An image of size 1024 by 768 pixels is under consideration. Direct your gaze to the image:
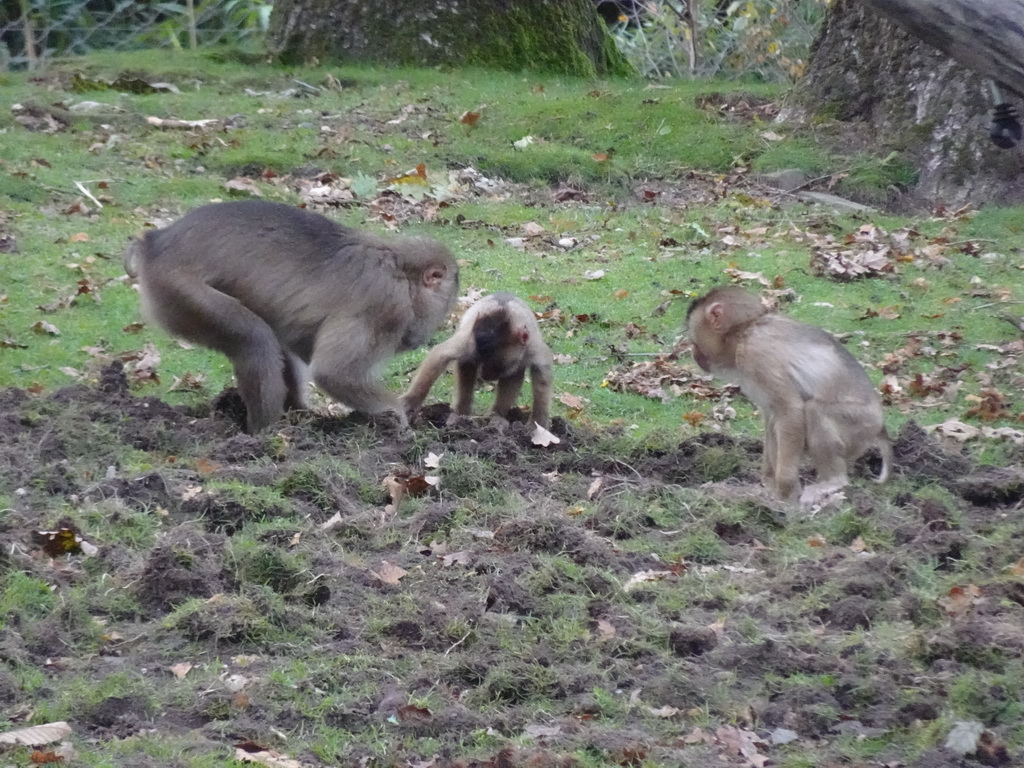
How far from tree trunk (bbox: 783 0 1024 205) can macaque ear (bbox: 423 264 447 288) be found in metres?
6.97

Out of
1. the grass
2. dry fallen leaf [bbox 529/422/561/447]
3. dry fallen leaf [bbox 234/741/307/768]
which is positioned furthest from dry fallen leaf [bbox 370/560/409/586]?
dry fallen leaf [bbox 529/422/561/447]

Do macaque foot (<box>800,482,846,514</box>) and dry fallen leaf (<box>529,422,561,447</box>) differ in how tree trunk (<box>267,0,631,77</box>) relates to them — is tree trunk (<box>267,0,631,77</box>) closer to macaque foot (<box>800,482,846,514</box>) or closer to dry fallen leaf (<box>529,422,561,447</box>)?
dry fallen leaf (<box>529,422,561,447</box>)

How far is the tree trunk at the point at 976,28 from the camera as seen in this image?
13.3 feet

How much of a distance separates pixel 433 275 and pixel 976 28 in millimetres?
3949

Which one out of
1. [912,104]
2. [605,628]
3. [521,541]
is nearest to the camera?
[605,628]

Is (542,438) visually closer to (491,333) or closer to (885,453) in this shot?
(491,333)

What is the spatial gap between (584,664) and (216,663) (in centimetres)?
135

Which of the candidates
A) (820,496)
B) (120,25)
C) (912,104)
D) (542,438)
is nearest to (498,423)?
(542,438)

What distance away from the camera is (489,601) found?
17.8ft

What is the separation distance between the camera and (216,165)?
42.7 feet

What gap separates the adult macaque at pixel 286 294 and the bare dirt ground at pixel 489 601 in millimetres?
352

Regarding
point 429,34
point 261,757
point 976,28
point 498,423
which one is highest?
point 976,28

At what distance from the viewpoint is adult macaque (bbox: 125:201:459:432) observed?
734cm

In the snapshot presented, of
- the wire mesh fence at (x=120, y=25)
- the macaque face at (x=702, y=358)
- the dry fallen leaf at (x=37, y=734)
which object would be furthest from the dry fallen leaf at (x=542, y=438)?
the wire mesh fence at (x=120, y=25)
